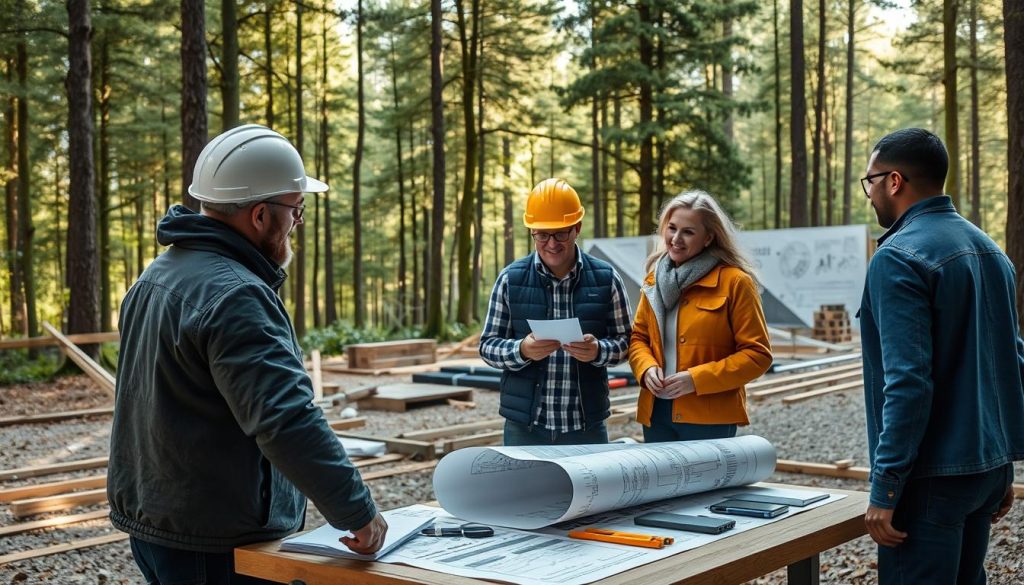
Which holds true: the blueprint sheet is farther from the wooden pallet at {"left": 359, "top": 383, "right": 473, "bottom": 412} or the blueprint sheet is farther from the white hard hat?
the wooden pallet at {"left": 359, "top": 383, "right": 473, "bottom": 412}

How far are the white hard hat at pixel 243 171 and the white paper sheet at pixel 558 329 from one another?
64.9 inches

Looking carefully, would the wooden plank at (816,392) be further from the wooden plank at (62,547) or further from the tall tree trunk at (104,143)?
the tall tree trunk at (104,143)

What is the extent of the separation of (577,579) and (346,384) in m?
14.6

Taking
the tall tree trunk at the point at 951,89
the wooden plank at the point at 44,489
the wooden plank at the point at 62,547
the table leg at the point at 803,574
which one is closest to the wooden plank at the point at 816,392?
the tall tree trunk at the point at 951,89

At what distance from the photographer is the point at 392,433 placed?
10.9 m

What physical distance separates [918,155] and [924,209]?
17cm

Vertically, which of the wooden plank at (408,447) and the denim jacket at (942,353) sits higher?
the denim jacket at (942,353)

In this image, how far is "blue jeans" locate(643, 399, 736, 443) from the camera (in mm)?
4176

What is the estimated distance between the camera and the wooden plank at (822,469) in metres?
7.76

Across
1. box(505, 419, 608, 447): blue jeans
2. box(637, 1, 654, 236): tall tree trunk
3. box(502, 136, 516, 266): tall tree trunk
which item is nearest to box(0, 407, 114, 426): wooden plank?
box(505, 419, 608, 447): blue jeans

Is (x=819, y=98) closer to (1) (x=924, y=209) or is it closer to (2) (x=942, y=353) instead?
(1) (x=924, y=209)

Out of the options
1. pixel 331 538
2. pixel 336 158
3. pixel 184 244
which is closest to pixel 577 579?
pixel 331 538

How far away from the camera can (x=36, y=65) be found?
23531 mm

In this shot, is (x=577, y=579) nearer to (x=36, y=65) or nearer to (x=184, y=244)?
(x=184, y=244)
